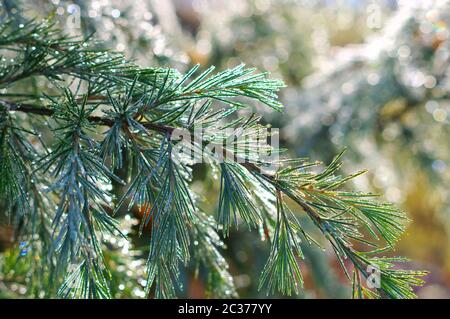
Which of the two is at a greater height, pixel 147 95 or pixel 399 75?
pixel 399 75

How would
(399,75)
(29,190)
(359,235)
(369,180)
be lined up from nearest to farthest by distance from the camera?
1. (359,235)
2. (29,190)
3. (399,75)
4. (369,180)

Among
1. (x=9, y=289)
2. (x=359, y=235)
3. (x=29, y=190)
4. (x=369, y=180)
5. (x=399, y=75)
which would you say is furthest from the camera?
(x=369, y=180)

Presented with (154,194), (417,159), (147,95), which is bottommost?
(154,194)

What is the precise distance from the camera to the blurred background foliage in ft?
3.55

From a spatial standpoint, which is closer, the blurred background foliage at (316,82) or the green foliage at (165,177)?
the green foliage at (165,177)

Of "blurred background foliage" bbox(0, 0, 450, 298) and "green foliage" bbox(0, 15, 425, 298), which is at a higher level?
"blurred background foliage" bbox(0, 0, 450, 298)

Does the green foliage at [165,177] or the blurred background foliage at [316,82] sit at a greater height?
the blurred background foliage at [316,82]

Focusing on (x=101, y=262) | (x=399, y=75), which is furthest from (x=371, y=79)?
(x=101, y=262)

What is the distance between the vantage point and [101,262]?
1.95 feet

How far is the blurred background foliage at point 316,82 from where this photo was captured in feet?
3.55

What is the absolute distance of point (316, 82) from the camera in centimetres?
176

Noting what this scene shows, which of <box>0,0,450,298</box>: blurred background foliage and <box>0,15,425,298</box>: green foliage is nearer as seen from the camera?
<box>0,15,425,298</box>: green foliage
